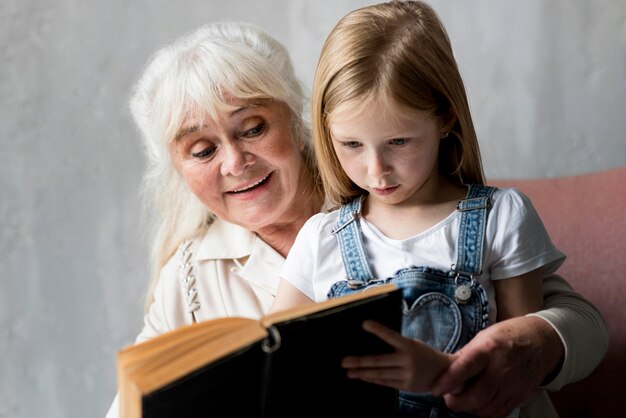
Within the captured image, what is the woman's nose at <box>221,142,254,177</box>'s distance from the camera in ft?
5.85

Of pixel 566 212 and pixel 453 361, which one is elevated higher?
pixel 566 212

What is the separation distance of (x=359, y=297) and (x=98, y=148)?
173cm

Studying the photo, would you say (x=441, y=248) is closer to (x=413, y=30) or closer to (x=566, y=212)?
(x=413, y=30)

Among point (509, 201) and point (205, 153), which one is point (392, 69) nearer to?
point (509, 201)

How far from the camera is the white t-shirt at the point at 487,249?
1.39m

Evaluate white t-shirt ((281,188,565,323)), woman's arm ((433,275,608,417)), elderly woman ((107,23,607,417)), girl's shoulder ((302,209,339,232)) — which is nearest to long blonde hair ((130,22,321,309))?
elderly woman ((107,23,607,417))

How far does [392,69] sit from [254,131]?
0.53 metres

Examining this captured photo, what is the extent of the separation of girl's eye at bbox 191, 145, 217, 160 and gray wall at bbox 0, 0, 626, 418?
0.82m

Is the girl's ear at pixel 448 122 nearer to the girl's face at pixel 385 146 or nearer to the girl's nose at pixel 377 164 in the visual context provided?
the girl's face at pixel 385 146

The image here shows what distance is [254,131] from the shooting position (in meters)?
1.81

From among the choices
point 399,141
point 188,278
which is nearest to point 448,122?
point 399,141

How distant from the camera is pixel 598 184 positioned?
77.2 inches

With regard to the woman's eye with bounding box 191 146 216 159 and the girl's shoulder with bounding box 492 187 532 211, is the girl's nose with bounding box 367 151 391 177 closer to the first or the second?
the girl's shoulder with bounding box 492 187 532 211

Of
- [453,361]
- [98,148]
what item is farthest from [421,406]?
[98,148]
